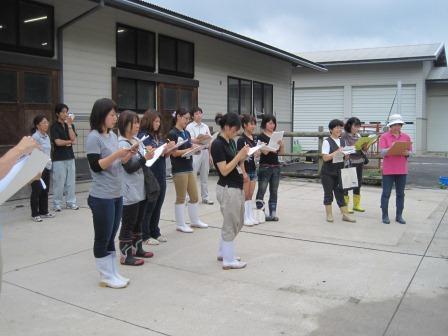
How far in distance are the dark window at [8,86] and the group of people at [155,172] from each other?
1.49m

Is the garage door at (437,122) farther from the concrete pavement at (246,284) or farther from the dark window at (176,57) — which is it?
the concrete pavement at (246,284)

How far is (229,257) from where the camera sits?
5184 millimetres

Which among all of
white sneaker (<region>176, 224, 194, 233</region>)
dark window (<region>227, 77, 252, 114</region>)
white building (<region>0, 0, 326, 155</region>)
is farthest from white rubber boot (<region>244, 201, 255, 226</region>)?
dark window (<region>227, 77, 252, 114</region>)

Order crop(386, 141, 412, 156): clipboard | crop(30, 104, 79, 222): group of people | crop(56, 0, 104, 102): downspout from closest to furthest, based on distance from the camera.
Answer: crop(386, 141, 412, 156): clipboard
crop(30, 104, 79, 222): group of people
crop(56, 0, 104, 102): downspout

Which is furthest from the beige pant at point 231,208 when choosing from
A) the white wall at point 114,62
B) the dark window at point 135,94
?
the dark window at point 135,94

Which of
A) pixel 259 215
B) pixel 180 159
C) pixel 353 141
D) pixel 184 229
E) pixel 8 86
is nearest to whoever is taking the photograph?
pixel 180 159

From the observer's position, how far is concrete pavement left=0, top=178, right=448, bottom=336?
3.82 metres

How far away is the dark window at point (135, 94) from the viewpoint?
1154 centimetres

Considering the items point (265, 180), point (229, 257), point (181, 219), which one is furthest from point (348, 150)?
point (229, 257)

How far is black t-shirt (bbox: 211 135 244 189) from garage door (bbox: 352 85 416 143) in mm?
21178

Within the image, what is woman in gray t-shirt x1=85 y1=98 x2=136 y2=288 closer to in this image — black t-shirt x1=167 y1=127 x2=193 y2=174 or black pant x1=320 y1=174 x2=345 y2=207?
black t-shirt x1=167 y1=127 x2=193 y2=174

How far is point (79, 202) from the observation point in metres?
9.15

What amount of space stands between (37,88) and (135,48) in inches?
122

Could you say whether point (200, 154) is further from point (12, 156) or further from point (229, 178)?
point (12, 156)
